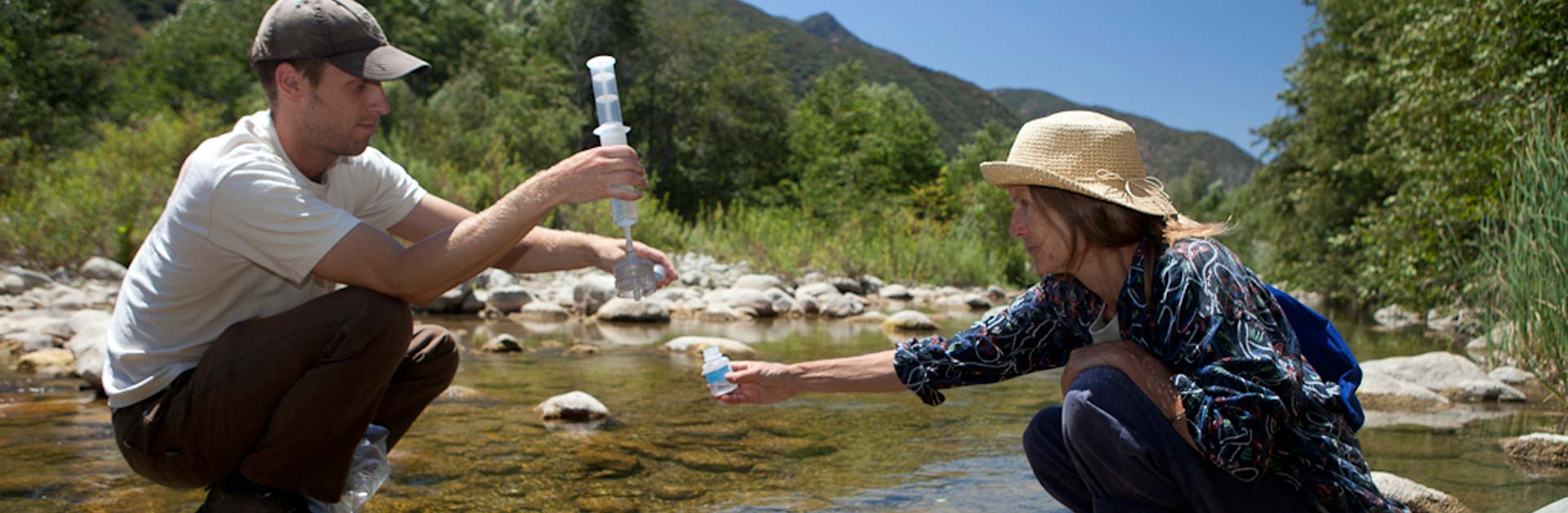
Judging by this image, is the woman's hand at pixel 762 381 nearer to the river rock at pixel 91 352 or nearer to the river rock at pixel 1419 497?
the river rock at pixel 1419 497

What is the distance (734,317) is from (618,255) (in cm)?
833

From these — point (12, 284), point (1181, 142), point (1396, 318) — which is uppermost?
point (12, 284)

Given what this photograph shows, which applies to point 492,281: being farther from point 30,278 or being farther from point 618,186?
point 618,186

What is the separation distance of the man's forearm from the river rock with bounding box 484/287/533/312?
784 centimetres

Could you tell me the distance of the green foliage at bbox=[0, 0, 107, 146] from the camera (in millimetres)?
21438

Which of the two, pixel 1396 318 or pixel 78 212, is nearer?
pixel 78 212

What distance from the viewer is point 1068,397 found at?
6.99 feet

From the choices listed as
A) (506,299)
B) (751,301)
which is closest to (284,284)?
(506,299)

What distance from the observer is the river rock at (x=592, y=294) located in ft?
35.4

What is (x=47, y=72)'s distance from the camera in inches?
1018

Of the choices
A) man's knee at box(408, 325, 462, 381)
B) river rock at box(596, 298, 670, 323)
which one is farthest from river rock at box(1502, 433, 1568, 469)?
river rock at box(596, 298, 670, 323)

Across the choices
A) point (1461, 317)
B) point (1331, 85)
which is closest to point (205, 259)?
point (1461, 317)

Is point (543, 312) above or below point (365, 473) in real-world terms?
below

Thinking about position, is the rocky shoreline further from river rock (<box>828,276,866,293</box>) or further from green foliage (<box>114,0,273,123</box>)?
green foliage (<box>114,0,273,123</box>)
